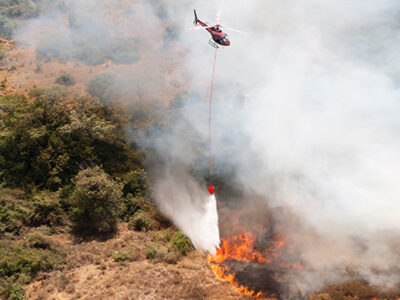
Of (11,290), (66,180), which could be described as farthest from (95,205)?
(11,290)

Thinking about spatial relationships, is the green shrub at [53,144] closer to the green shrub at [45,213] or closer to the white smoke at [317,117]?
the green shrub at [45,213]

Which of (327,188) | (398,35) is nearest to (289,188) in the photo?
(327,188)

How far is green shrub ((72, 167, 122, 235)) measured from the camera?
26.9m

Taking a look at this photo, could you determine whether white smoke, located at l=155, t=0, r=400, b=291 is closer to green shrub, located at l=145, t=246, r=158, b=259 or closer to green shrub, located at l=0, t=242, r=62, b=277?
green shrub, located at l=145, t=246, r=158, b=259

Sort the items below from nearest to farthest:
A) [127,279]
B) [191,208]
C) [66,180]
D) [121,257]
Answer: [127,279]
[121,257]
[191,208]
[66,180]

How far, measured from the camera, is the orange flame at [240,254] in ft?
73.8

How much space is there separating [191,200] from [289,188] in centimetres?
1044

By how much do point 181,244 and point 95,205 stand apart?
349 inches

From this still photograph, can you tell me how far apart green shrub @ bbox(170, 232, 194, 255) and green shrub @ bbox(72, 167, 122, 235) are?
6617 millimetres

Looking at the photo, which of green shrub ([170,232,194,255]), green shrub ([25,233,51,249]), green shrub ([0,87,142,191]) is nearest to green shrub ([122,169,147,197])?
green shrub ([0,87,142,191])

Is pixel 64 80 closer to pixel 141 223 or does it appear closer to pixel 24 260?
pixel 141 223

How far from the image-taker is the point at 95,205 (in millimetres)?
27047

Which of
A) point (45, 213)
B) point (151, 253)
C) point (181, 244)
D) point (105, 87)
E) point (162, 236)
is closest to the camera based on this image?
point (151, 253)

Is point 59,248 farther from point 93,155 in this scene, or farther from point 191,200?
point 191,200
